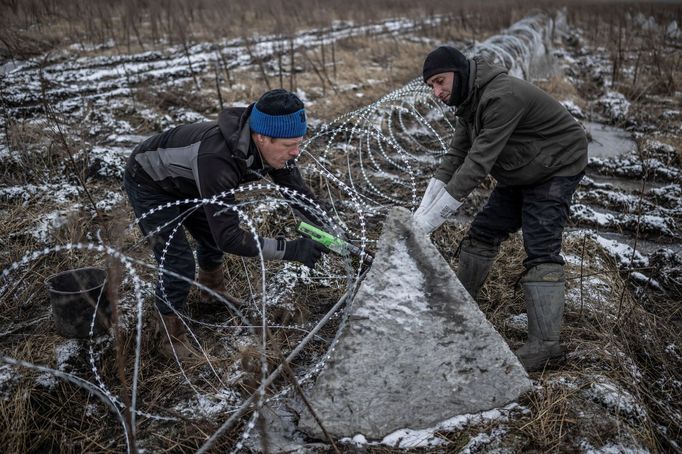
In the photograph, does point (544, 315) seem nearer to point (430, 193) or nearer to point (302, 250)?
point (430, 193)

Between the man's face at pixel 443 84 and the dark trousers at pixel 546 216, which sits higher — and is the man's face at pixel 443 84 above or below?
above

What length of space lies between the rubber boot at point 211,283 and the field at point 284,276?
8 centimetres

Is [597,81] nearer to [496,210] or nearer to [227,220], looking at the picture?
[496,210]

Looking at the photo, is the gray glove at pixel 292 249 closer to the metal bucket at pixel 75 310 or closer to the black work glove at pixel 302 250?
the black work glove at pixel 302 250

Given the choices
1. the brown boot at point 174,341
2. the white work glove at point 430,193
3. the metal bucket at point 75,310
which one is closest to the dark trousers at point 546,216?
the white work glove at point 430,193

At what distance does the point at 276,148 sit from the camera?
2.40 meters

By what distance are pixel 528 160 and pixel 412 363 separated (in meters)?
1.37

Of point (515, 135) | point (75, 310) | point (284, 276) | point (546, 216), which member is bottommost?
point (284, 276)

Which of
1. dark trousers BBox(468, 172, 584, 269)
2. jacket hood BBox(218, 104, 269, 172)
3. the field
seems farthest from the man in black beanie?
jacket hood BBox(218, 104, 269, 172)

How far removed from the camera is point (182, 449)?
2225 millimetres

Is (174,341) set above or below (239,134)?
below

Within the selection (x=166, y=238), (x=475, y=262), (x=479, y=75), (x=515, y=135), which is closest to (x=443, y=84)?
(x=479, y=75)

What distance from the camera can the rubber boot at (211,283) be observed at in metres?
3.27

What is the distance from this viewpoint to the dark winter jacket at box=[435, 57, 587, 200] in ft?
8.54
